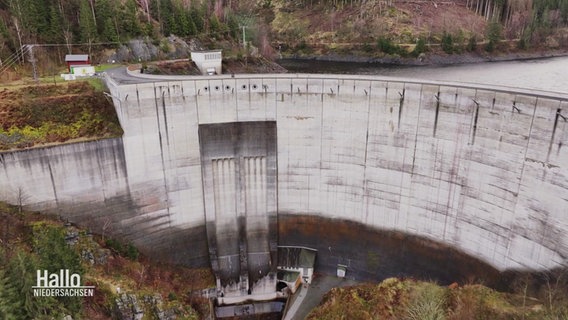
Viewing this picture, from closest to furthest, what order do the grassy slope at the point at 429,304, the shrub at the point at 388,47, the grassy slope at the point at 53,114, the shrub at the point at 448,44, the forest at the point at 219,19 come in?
1. the grassy slope at the point at 429,304
2. the grassy slope at the point at 53,114
3. the forest at the point at 219,19
4. the shrub at the point at 448,44
5. the shrub at the point at 388,47

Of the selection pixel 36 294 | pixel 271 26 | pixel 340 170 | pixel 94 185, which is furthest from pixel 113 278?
pixel 271 26

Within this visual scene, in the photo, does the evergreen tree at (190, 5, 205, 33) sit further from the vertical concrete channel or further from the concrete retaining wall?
the vertical concrete channel

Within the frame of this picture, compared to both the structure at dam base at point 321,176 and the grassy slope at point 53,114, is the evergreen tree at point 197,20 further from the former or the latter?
the structure at dam base at point 321,176

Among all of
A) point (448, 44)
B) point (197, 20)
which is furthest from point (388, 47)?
point (197, 20)

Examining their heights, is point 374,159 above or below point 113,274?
above

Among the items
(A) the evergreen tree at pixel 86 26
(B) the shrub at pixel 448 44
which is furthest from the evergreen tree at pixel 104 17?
(B) the shrub at pixel 448 44

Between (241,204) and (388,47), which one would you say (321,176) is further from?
(388,47)

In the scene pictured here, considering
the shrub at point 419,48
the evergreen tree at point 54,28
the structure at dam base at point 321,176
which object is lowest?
the structure at dam base at point 321,176

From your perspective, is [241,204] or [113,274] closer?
[113,274]
